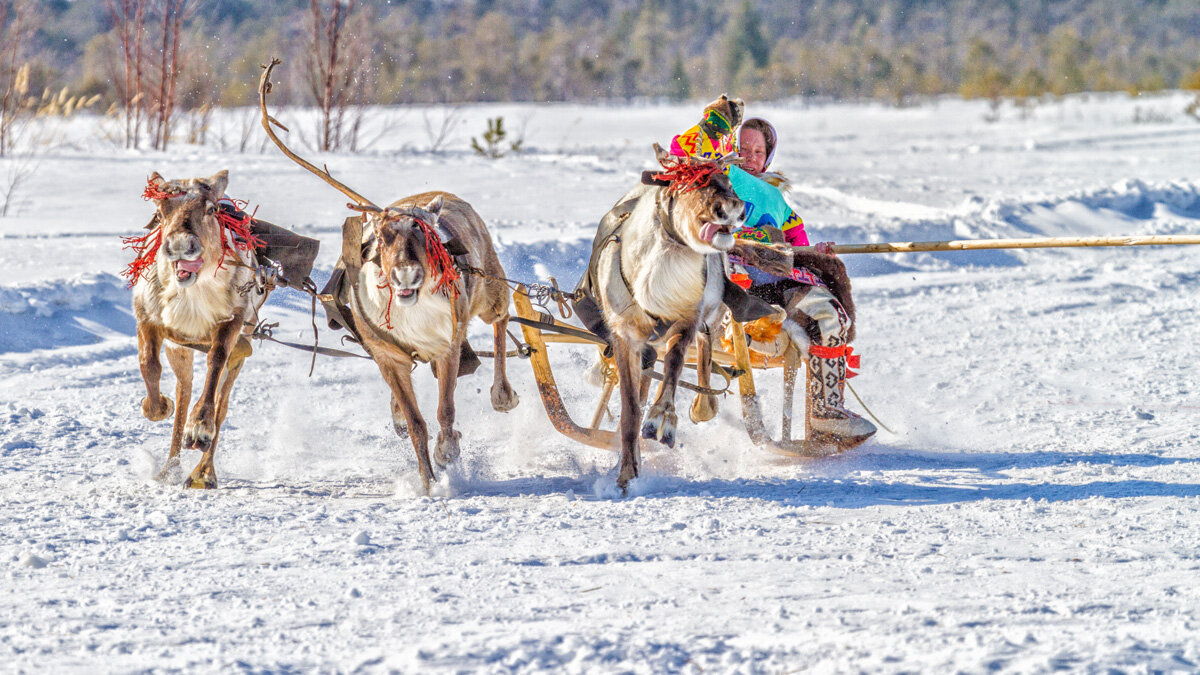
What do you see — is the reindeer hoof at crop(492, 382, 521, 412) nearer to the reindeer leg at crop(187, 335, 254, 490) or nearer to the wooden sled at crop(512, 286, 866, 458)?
the wooden sled at crop(512, 286, 866, 458)

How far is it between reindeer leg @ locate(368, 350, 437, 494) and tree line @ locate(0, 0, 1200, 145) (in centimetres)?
1088

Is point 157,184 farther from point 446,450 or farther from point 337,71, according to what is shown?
point 337,71

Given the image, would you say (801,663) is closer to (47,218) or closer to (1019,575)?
(1019,575)

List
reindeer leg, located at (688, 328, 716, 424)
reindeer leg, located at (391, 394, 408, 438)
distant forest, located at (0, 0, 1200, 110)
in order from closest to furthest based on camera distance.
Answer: reindeer leg, located at (688, 328, 716, 424), reindeer leg, located at (391, 394, 408, 438), distant forest, located at (0, 0, 1200, 110)

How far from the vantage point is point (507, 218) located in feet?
45.9

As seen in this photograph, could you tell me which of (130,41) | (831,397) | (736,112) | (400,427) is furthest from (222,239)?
(130,41)

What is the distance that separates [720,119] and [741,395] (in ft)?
4.78

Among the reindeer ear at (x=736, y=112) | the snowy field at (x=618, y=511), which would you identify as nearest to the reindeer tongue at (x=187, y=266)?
the snowy field at (x=618, y=511)

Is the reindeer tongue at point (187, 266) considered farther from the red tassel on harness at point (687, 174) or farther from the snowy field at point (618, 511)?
the red tassel on harness at point (687, 174)

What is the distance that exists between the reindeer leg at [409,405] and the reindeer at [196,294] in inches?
26.0

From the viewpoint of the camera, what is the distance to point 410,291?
5.02 m

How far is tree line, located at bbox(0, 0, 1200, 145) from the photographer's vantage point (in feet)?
63.4

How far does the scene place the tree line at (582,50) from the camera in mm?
19312

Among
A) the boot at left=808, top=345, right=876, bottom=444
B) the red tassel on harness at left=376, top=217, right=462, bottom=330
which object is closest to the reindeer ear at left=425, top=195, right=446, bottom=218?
the red tassel on harness at left=376, top=217, right=462, bottom=330
